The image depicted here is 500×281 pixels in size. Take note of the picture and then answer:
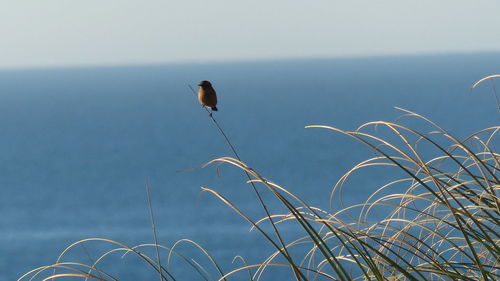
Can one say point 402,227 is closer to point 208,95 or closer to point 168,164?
point 208,95

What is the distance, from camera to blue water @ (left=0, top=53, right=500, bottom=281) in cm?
3756

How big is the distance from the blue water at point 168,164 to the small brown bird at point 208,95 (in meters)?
26.2

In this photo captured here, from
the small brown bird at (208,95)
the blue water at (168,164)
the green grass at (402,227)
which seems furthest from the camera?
the blue water at (168,164)

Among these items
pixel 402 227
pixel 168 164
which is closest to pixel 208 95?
pixel 402 227

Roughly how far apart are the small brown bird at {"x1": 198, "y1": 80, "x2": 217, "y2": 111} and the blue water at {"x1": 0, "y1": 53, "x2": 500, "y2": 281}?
2622 centimetres

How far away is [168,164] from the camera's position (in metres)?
55.8

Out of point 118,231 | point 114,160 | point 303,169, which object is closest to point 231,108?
point 114,160

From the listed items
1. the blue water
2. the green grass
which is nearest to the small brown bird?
the green grass

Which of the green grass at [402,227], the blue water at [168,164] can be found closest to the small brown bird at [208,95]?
the green grass at [402,227]

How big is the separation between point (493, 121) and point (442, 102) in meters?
22.0

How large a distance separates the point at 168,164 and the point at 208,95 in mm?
54218

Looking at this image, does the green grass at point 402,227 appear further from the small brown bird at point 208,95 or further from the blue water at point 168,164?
the blue water at point 168,164

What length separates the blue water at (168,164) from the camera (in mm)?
37562

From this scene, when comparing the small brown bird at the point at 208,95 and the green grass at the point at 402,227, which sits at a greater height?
the small brown bird at the point at 208,95
